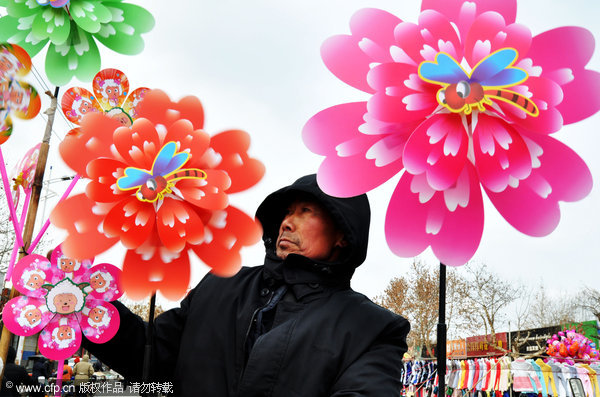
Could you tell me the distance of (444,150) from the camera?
1.42 metres

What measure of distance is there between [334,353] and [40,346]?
42.6 inches

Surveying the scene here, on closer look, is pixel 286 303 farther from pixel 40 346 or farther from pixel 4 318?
pixel 4 318

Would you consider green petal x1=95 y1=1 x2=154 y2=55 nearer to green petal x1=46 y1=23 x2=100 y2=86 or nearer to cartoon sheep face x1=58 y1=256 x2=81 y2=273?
green petal x1=46 y1=23 x2=100 y2=86

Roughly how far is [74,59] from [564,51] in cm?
184

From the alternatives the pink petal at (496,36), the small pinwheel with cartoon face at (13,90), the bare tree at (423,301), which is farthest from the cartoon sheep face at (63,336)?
the bare tree at (423,301)

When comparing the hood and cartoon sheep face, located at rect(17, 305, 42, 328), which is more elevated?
the hood

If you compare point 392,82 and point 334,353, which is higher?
point 392,82

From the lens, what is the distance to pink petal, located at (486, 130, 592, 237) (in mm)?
1414

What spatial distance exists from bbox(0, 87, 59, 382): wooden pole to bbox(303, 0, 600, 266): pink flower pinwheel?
4.38 ft

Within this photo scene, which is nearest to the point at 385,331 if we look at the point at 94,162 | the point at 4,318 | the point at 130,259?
the point at 130,259

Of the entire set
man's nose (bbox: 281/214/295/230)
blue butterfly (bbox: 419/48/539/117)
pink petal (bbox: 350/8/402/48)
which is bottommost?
man's nose (bbox: 281/214/295/230)

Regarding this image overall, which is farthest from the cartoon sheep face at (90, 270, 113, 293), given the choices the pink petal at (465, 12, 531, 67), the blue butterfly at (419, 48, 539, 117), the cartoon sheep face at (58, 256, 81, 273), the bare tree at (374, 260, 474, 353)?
the bare tree at (374, 260, 474, 353)

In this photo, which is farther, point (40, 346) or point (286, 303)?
point (40, 346)

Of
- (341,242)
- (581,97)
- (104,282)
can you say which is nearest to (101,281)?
(104,282)
